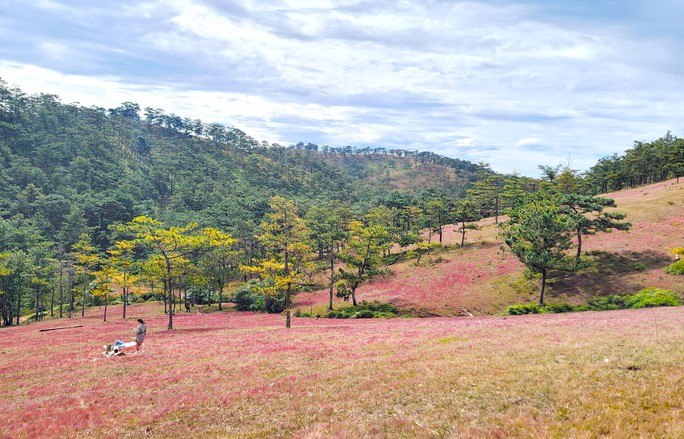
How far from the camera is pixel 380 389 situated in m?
13.4

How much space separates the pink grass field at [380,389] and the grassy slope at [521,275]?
96.6 feet

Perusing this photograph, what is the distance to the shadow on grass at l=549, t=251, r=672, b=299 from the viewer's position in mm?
48125

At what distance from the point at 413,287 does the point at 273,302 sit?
25.6m

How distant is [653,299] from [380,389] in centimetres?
4232

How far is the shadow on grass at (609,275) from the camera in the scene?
48.1 meters

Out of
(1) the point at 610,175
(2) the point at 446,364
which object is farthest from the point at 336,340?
(1) the point at 610,175

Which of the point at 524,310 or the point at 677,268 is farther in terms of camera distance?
the point at 677,268

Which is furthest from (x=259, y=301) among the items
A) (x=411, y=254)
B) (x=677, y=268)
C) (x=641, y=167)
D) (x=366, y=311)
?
(x=641, y=167)

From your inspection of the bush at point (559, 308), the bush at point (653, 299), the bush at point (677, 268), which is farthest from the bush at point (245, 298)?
the bush at point (677, 268)

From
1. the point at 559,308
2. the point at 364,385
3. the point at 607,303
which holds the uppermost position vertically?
the point at 364,385

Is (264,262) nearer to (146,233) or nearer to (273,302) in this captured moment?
(146,233)

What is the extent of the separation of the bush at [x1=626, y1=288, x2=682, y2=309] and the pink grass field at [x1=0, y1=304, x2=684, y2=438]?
20946 millimetres

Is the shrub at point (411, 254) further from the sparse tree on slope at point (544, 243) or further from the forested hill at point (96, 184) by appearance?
the forested hill at point (96, 184)

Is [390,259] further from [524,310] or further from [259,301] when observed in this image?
[524,310]
